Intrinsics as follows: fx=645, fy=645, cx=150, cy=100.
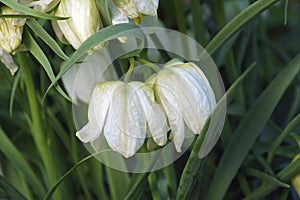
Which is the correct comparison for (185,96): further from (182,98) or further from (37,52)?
(37,52)

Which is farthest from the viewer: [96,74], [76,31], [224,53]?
[224,53]

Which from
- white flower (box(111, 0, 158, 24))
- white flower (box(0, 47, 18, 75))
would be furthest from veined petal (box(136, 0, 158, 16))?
white flower (box(0, 47, 18, 75))

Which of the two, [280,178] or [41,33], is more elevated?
[41,33]

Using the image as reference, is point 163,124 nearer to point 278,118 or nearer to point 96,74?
Answer: point 96,74

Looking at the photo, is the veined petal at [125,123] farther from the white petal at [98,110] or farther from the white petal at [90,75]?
the white petal at [90,75]

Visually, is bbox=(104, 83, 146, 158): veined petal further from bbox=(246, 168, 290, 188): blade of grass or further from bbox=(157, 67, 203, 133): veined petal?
bbox=(246, 168, 290, 188): blade of grass

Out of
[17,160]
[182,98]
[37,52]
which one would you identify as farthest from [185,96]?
[17,160]

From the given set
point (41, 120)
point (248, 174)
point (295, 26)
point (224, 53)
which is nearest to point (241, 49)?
point (224, 53)
